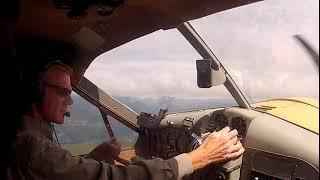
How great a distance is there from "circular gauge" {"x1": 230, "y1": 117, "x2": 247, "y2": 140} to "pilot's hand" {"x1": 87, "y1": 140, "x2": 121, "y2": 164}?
2.30ft

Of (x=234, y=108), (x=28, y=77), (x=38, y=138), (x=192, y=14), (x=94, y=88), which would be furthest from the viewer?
(x=94, y=88)

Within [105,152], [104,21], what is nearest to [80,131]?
[105,152]

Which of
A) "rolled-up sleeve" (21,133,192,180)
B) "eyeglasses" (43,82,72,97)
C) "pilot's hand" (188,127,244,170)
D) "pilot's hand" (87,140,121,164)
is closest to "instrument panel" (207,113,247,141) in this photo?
"pilot's hand" (188,127,244,170)

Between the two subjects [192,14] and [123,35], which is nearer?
[192,14]

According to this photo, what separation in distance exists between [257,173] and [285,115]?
363 millimetres

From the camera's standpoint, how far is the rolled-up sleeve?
1.55m

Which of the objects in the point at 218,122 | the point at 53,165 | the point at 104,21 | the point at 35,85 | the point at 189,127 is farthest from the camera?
the point at 189,127

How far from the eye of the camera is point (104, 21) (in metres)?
2.31

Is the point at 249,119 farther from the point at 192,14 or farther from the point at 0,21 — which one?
the point at 0,21

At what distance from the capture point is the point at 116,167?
65.1 inches

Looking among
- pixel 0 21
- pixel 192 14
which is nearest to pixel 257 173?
pixel 192 14

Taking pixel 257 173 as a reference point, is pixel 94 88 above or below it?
above

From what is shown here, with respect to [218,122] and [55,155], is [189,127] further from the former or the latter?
[55,155]

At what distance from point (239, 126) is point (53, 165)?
1.20m
